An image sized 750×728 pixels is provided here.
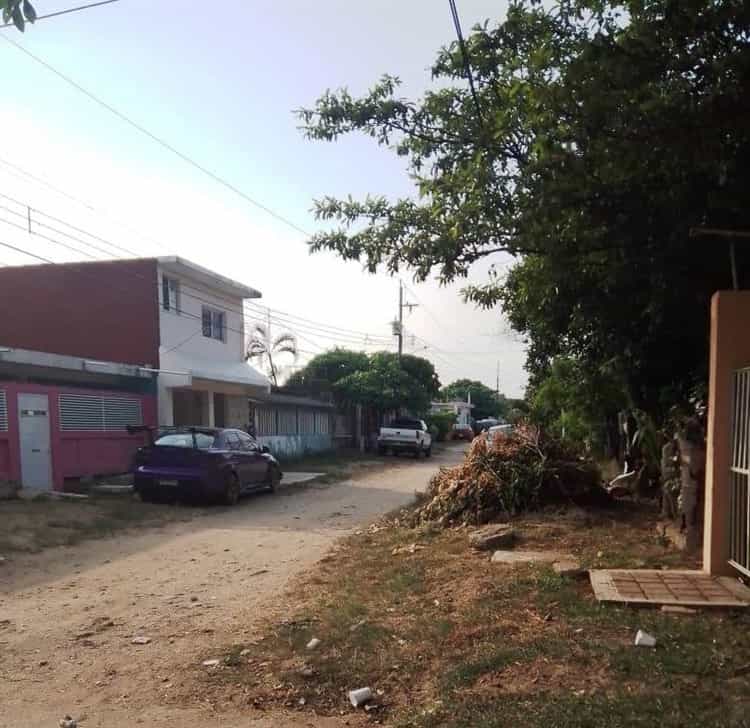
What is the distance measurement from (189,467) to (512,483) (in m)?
6.91

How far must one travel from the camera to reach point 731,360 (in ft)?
20.7

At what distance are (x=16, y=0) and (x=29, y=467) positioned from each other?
1405 centimetres

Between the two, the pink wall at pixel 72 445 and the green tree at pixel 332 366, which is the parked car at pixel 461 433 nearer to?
the green tree at pixel 332 366

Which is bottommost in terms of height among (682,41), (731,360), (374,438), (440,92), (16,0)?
(374,438)

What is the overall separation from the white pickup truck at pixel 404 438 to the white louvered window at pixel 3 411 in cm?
2067

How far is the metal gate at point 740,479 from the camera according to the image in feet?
19.6

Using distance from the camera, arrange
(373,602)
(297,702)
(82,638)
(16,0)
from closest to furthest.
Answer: (16,0) < (297,702) < (82,638) < (373,602)

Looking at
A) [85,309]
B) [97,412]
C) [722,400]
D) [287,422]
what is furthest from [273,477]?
[722,400]

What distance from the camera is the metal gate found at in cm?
598

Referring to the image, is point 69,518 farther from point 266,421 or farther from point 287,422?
point 287,422

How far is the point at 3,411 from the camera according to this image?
15.0 m

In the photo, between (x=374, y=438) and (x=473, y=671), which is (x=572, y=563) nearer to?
(x=473, y=671)

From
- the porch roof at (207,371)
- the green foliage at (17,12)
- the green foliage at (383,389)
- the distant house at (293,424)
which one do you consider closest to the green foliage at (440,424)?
the green foliage at (383,389)

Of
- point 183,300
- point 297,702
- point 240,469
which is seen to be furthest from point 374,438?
point 297,702
